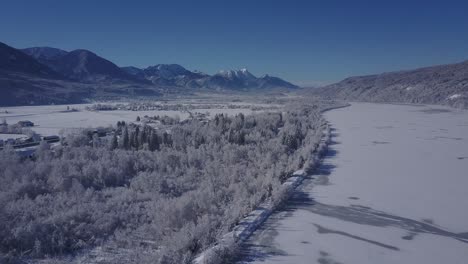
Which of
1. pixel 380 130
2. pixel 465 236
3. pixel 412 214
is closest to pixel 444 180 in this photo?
pixel 412 214

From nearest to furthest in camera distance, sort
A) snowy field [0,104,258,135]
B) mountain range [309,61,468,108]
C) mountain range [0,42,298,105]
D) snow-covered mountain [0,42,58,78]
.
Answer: snowy field [0,104,258,135] < mountain range [309,61,468,108] < mountain range [0,42,298,105] < snow-covered mountain [0,42,58,78]

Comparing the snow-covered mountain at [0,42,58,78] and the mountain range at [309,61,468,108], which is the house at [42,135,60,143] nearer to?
the mountain range at [309,61,468,108]

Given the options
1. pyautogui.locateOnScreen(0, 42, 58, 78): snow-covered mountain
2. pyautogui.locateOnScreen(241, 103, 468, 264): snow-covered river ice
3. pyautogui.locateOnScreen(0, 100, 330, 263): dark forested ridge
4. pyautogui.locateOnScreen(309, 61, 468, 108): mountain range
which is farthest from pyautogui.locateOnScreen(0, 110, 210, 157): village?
pyautogui.locateOnScreen(0, 42, 58, 78): snow-covered mountain

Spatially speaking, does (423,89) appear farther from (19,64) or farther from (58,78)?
(19,64)

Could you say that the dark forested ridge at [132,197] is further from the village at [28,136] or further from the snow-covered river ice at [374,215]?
the village at [28,136]

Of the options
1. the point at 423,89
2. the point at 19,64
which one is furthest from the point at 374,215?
the point at 19,64
